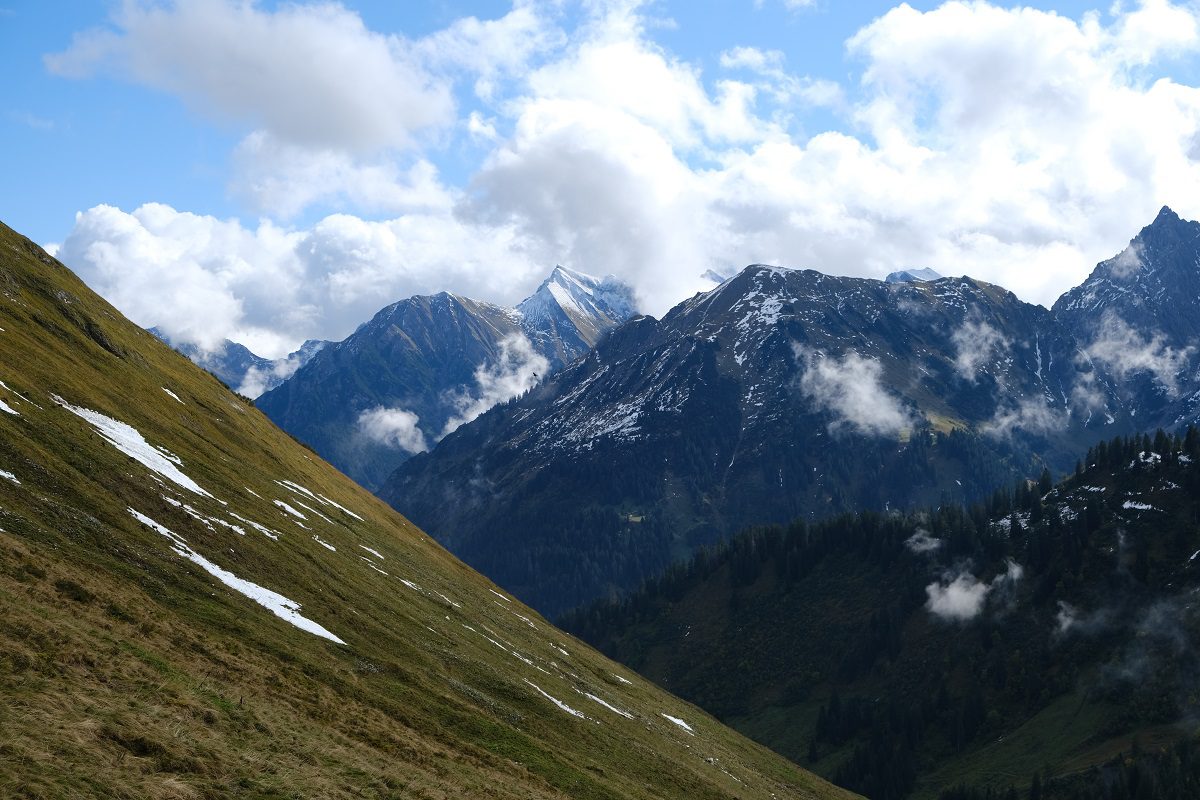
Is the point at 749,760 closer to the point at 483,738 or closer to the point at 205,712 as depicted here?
the point at 483,738

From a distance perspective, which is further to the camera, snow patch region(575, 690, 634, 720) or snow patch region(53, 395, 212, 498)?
snow patch region(575, 690, 634, 720)

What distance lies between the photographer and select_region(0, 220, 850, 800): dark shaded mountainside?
32688 millimetres

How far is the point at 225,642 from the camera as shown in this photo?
157ft

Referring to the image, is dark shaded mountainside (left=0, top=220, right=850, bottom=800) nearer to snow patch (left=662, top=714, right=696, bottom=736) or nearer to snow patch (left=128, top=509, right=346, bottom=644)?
snow patch (left=128, top=509, right=346, bottom=644)

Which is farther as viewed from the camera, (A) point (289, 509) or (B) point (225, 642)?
(A) point (289, 509)

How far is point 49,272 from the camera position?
13175cm

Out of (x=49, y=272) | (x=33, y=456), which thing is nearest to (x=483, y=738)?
(x=33, y=456)

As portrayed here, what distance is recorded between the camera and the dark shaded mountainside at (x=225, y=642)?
32688mm

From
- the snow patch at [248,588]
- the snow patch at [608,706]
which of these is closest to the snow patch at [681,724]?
the snow patch at [608,706]

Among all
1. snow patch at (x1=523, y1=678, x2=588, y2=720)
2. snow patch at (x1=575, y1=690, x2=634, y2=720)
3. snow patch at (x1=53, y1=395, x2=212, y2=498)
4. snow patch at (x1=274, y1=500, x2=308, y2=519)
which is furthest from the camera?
snow patch at (x1=575, y1=690, x2=634, y2=720)

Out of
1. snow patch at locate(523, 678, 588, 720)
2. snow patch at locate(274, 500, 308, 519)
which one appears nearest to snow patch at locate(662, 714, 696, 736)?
snow patch at locate(523, 678, 588, 720)

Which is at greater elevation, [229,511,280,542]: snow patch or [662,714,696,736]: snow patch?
[229,511,280,542]: snow patch

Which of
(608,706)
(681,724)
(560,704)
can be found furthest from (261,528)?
(681,724)

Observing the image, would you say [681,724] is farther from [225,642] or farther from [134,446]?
[225,642]
